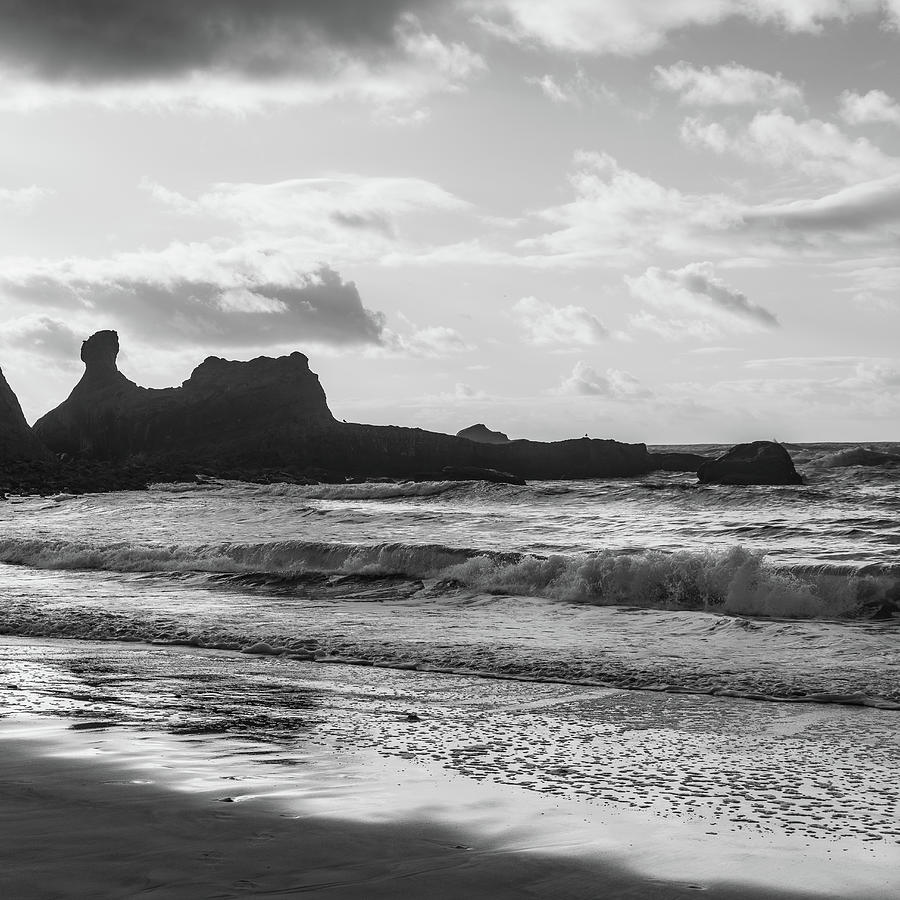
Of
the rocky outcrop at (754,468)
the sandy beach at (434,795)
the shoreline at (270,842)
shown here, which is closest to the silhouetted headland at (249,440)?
the rocky outcrop at (754,468)

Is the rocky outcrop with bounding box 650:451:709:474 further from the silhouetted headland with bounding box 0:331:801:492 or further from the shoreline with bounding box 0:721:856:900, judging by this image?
the shoreline with bounding box 0:721:856:900

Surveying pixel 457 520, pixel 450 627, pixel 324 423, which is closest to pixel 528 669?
pixel 450 627

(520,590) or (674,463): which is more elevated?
(674,463)

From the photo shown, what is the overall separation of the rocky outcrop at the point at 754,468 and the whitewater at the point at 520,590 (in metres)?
8.86

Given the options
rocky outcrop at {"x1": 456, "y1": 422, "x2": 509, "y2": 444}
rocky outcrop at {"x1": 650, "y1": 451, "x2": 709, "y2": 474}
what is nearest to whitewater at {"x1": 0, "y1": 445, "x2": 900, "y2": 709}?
rocky outcrop at {"x1": 650, "y1": 451, "x2": 709, "y2": 474}

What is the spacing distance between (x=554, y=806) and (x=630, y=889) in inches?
39.3

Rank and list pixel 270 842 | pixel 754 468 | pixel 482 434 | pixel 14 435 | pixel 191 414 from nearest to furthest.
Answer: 1. pixel 270 842
2. pixel 754 468
3. pixel 14 435
4. pixel 191 414
5. pixel 482 434

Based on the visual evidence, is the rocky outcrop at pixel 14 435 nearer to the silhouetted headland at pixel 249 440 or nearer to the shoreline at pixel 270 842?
the silhouetted headland at pixel 249 440

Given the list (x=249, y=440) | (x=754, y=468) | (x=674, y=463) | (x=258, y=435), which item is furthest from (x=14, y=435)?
(x=754, y=468)

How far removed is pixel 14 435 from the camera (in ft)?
178

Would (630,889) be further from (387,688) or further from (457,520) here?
(457,520)

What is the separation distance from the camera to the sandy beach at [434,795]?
10.4ft

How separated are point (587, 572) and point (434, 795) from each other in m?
10.1

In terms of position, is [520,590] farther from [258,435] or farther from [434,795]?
[258,435]
